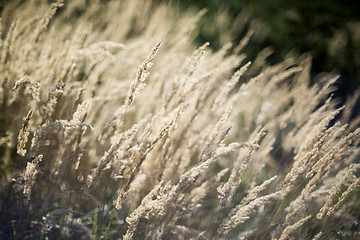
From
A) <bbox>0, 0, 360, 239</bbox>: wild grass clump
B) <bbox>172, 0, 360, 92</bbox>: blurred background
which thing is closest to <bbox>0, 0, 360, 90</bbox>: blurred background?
<bbox>172, 0, 360, 92</bbox>: blurred background

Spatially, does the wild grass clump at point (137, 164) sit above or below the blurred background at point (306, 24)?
below

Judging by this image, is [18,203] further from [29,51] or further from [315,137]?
[315,137]

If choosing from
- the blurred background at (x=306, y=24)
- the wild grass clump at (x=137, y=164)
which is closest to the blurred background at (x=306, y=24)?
the blurred background at (x=306, y=24)

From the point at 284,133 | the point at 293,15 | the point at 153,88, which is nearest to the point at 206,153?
the point at 153,88

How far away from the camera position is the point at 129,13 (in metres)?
2.47

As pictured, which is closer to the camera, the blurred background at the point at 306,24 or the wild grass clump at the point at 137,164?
the wild grass clump at the point at 137,164

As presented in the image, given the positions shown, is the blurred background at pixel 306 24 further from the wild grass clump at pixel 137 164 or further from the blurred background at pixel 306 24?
the wild grass clump at pixel 137 164

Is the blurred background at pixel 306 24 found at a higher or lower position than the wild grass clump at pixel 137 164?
higher

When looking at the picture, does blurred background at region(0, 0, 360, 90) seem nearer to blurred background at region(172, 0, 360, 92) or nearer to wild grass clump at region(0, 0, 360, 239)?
blurred background at region(172, 0, 360, 92)

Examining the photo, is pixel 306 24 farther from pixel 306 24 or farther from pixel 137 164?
pixel 137 164

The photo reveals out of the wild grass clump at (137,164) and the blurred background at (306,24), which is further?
the blurred background at (306,24)

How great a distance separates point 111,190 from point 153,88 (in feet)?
2.08

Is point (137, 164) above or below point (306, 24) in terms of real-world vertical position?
below

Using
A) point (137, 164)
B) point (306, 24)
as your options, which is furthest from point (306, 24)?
point (137, 164)
